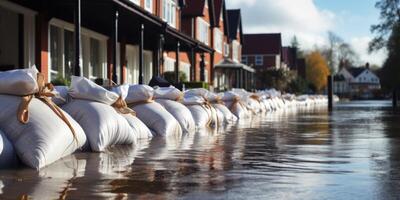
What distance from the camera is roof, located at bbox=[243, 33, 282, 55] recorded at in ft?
285

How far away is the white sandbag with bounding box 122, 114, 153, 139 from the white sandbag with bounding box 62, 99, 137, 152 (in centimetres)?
82

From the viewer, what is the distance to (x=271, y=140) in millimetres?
10914

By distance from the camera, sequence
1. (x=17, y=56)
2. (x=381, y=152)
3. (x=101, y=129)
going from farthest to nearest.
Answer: (x=17, y=56), (x=381, y=152), (x=101, y=129)

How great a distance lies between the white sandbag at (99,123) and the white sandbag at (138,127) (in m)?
0.82

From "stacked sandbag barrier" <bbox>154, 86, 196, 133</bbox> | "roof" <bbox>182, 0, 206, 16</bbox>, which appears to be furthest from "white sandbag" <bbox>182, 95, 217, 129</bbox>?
"roof" <bbox>182, 0, 206, 16</bbox>

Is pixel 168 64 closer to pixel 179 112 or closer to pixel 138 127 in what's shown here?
pixel 179 112

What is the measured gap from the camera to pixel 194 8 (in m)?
42.2

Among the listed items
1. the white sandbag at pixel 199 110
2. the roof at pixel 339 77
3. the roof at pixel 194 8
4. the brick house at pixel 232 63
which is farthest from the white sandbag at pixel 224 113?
the roof at pixel 339 77

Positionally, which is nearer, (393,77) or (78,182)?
(78,182)

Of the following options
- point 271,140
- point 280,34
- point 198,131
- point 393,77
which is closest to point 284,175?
point 271,140

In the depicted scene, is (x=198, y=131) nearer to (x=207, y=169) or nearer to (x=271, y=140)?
(x=271, y=140)

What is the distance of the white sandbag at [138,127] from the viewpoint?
32.1 feet

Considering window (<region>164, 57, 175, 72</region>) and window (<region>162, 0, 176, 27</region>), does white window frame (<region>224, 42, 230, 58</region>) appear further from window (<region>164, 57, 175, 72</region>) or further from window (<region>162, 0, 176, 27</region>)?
window (<region>162, 0, 176, 27</region>)

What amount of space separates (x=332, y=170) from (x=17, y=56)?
43.7 ft
